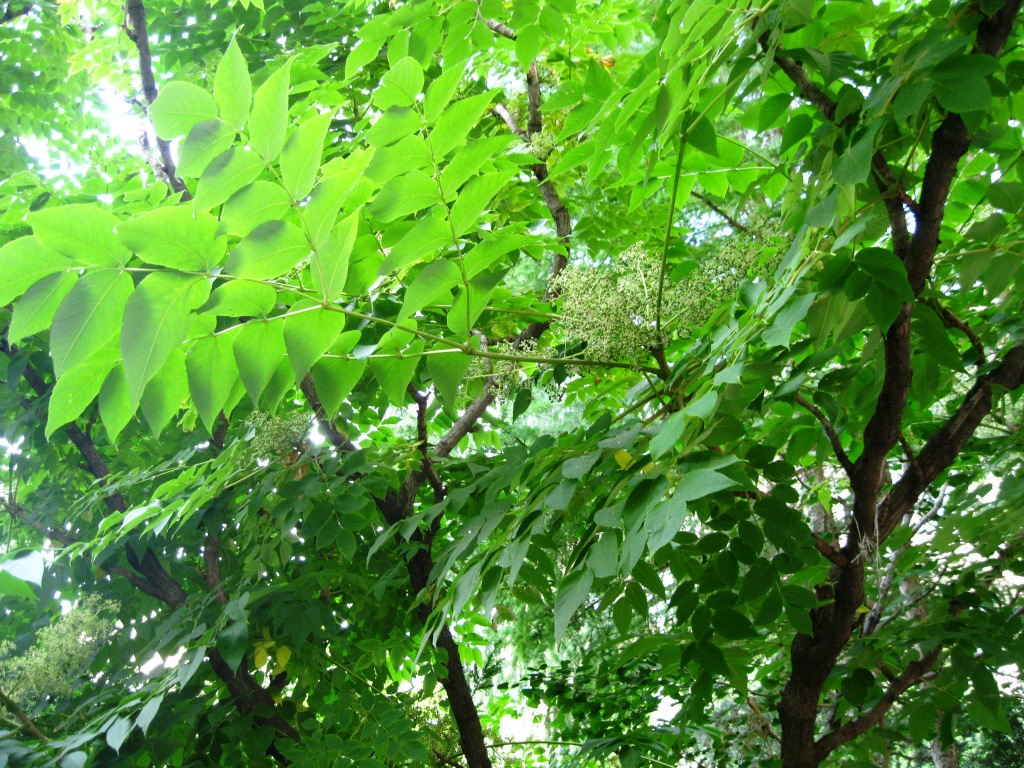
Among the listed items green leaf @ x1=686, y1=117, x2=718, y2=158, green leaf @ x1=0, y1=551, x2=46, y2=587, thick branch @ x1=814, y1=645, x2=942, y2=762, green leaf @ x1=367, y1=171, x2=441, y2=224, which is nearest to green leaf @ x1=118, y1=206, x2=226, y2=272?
green leaf @ x1=367, y1=171, x2=441, y2=224

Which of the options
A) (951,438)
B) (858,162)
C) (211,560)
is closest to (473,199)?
(858,162)

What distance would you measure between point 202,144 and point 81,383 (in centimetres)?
43

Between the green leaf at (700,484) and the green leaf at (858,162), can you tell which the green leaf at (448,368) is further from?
the green leaf at (858,162)

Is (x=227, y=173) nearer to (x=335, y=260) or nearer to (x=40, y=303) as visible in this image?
(x=335, y=260)

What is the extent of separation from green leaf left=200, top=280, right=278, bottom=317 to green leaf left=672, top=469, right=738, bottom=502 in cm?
66

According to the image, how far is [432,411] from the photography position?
9.25 feet

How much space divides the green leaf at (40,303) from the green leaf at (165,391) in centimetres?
17

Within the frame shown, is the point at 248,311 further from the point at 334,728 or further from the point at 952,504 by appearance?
the point at 952,504

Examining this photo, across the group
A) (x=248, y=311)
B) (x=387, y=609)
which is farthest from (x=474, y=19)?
(x=387, y=609)

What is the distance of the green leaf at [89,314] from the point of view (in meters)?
1.07

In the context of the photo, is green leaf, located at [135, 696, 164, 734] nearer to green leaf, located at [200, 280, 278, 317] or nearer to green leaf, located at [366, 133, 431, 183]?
green leaf, located at [200, 280, 278, 317]

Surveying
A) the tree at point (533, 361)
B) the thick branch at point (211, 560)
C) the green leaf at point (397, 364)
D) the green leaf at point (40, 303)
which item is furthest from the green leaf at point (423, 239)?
the thick branch at point (211, 560)

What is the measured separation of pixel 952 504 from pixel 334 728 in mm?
2076

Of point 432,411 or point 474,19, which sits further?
point 432,411
